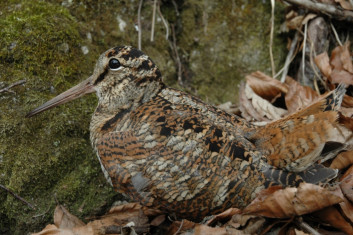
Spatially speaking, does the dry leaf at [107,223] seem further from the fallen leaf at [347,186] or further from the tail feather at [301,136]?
the fallen leaf at [347,186]

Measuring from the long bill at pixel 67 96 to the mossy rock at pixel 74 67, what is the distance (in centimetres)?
19

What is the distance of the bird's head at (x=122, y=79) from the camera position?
320cm

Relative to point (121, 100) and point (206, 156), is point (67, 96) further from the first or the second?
point (206, 156)

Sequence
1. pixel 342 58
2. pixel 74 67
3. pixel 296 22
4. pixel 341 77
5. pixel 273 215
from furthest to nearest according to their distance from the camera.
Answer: pixel 296 22 → pixel 342 58 → pixel 341 77 → pixel 74 67 → pixel 273 215

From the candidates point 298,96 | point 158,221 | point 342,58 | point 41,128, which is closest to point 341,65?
point 342,58

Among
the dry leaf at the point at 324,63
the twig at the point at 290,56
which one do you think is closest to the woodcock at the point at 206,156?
the dry leaf at the point at 324,63

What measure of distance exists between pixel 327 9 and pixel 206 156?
7.84 feet

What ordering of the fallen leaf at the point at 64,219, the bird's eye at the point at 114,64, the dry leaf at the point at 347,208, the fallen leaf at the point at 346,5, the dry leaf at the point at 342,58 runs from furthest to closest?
the fallen leaf at the point at 346,5 → the dry leaf at the point at 342,58 → the bird's eye at the point at 114,64 → the fallen leaf at the point at 64,219 → the dry leaf at the point at 347,208

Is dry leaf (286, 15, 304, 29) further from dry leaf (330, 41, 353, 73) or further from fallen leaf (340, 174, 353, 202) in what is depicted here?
fallen leaf (340, 174, 353, 202)

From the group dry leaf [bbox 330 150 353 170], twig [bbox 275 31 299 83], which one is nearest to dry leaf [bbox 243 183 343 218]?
dry leaf [bbox 330 150 353 170]

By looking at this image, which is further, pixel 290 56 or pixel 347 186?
pixel 290 56

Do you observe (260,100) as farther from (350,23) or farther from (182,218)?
(182,218)

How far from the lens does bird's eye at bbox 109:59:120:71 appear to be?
320 cm

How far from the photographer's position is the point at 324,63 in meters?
4.11
